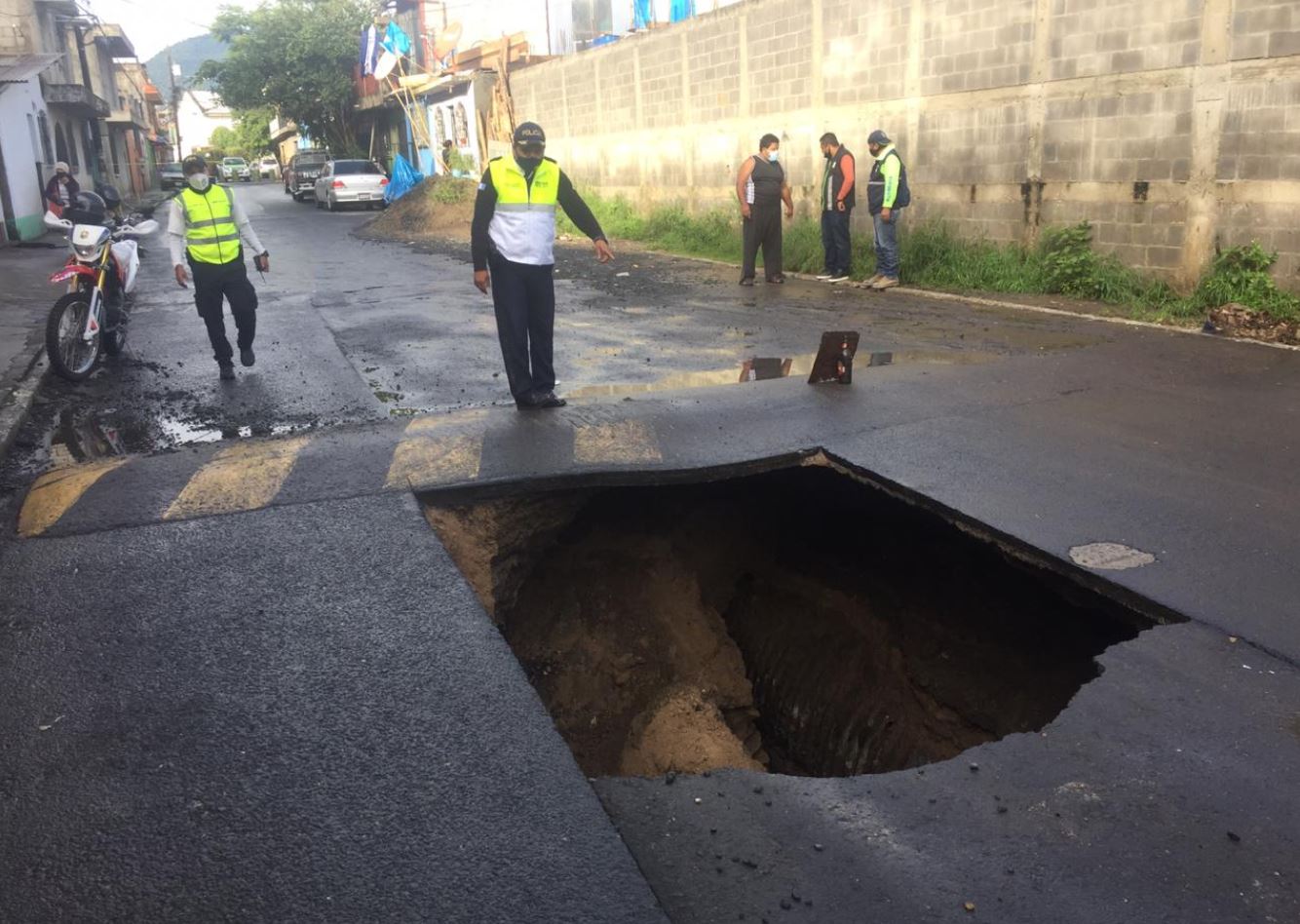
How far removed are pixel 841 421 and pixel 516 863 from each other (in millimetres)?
4193

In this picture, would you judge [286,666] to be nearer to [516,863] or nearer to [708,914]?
[516,863]

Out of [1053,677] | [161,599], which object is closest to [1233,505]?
[1053,677]

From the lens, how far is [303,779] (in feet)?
9.29

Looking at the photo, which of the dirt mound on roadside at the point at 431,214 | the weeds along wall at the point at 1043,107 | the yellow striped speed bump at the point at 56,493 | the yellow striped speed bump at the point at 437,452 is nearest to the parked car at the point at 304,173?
the dirt mound on roadside at the point at 431,214

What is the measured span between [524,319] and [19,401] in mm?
3758

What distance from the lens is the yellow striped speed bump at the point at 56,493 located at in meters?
4.91

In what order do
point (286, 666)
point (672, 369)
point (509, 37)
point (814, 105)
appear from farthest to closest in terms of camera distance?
1. point (509, 37)
2. point (814, 105)
3. point (672, 369)
4. point (286, 666)

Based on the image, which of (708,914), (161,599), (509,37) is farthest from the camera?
(509,37)

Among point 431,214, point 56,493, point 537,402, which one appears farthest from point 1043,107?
point 431,214

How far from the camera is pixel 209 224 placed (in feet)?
26.1

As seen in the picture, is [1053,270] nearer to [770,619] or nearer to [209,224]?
[770,619]

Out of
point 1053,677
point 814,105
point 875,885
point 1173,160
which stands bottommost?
point 1053,677

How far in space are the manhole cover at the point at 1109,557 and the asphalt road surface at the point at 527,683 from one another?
2.7 inches

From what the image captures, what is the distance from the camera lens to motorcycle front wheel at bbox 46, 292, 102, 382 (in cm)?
805
